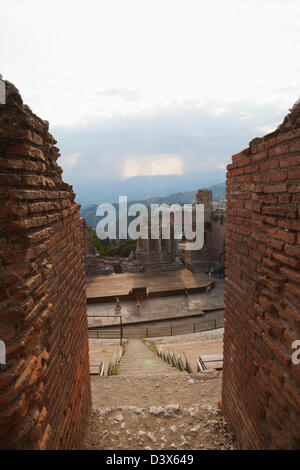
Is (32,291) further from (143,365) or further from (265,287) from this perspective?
(143,365)

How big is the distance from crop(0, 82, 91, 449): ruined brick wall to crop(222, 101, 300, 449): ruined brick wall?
7.27ft

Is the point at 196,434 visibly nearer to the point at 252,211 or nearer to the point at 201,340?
the point at 252,211

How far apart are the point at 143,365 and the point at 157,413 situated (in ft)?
11.1

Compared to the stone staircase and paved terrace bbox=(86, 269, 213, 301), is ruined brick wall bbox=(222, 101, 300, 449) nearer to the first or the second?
the stone staircase

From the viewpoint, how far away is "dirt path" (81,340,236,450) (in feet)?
13.2

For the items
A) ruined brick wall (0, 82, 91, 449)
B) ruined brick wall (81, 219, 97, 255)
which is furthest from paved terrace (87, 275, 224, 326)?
ruined brick wall (0, 82, 91, 449)

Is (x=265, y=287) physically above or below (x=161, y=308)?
above

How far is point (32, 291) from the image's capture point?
7.42ft

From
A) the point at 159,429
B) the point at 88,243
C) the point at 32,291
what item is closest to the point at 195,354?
the point at 159,429

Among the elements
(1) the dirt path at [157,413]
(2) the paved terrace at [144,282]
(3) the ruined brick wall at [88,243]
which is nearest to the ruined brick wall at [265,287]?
(1) the dirt path at [157,413]

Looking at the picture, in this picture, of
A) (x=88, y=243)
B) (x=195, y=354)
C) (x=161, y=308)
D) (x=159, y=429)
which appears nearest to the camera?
(x=159, y=429)

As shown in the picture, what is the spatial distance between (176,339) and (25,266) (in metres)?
10.3

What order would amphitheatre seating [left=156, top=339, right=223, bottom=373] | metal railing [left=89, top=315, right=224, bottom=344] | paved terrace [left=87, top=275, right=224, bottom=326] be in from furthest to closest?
paved terrace [left=87, top=275, right=224, bottom=326] < metal railing [left=89, top=315, right=224, bottom=344] < amphitheatre seating [left=156, top=339, right=223, bottom=373]
